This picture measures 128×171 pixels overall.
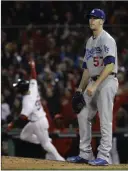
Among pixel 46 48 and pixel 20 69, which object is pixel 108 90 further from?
pixel 46 48

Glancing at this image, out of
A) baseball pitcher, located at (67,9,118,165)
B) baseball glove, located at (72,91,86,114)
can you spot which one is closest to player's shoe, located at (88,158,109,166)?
baseball pitcher, located at (67,9,118,165)

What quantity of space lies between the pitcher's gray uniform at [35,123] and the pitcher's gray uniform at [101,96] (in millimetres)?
3085

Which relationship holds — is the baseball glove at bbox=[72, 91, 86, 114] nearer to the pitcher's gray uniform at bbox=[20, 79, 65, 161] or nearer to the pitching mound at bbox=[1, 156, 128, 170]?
the pitching mound at bbox=[1, 156, 128, 170]

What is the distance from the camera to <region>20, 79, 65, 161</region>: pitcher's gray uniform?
11398 millimetres

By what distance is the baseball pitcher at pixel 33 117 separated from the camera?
11.4 meters

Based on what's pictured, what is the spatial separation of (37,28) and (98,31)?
9.24 m

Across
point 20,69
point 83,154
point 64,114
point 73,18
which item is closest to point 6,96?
point 20,69

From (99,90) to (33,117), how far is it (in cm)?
360

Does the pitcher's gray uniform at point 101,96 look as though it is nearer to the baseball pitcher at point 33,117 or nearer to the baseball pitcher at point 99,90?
the baseball pitcher at point 99,90

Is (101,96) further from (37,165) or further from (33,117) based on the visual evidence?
(33,117)

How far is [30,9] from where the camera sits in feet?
61.0

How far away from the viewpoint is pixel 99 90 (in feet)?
27.1

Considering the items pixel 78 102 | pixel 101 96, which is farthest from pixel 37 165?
pixel 101 96

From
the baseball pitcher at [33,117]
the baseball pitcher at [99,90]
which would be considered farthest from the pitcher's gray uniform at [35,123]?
the baseball pitcher at [99,90]
